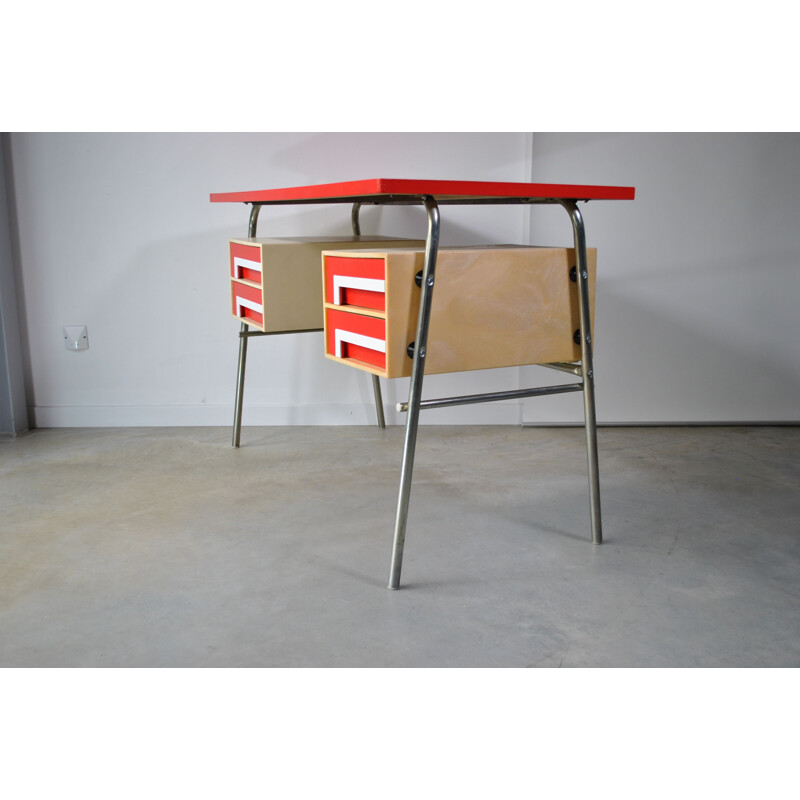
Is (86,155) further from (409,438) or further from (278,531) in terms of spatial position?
(409,438)

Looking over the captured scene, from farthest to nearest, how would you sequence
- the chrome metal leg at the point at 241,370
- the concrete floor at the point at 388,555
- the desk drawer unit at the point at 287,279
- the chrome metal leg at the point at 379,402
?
1. the chrome metal leg at the point at 379,402
2. the chrome metal leg at the point at 241,370
3. the desk drawer unit at the point at 287,279
4. the concrete floor at the point at 388,555

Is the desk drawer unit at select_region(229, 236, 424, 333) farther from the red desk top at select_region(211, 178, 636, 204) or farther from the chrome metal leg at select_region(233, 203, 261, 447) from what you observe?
the red desk top at select_region(211, 178, 636, 204)

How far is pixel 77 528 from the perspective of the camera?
2180mm

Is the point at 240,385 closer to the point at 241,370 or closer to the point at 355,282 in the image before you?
the point at 241,370

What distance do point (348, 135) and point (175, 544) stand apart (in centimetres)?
183

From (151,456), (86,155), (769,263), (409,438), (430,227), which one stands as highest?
(86,155)

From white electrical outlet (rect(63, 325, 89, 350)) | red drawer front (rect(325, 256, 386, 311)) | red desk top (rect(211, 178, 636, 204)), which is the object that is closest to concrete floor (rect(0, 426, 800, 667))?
white electrical outlet (rect(63, 325, 89, 350))

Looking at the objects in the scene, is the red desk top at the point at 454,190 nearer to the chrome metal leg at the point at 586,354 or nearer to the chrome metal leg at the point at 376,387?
the chrome metal leg at the point at 586,354

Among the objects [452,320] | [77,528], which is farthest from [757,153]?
[77,528]

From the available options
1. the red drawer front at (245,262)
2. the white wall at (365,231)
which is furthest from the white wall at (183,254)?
the red drawer front at (245,262)

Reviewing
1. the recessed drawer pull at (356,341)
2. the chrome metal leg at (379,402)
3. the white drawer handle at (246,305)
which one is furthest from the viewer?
the chrome metal leg at (379,402)

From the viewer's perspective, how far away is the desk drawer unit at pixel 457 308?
173 centimetres

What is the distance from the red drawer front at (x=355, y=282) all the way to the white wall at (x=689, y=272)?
1.52 metres

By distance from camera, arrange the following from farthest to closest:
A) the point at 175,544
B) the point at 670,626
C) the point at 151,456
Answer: the point at 151,456 → the point at 175,544 → the point at 670,626
